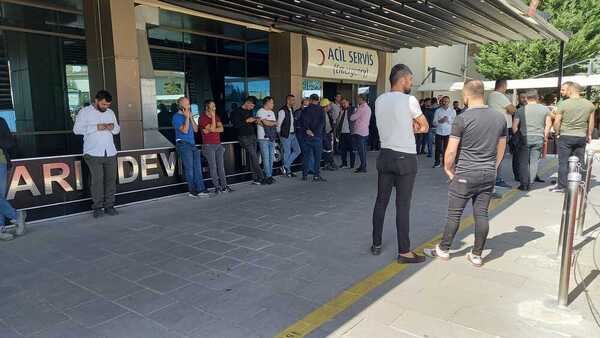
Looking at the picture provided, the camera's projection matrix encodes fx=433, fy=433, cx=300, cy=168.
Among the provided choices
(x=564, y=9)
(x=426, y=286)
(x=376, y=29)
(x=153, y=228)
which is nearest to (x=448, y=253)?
(x=426, y=286)

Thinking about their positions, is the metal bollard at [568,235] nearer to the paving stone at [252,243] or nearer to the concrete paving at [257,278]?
the concrete paving at [257,278]

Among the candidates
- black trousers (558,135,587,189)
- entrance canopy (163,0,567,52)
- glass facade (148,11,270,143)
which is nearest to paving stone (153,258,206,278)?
entrance canopy (163,0,567,52)

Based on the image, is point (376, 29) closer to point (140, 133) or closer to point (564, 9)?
point (140, 133)

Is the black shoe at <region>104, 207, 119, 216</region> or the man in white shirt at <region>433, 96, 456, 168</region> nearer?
the black shoe at <region>104, 207, 119, 216</region>

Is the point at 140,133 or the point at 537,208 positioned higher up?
the point at 140,133

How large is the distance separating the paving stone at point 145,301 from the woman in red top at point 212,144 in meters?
4.24

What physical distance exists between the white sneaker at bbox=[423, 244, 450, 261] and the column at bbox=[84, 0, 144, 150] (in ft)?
18.9

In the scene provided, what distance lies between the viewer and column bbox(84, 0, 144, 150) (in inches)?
298

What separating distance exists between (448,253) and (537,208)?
3.10 meters

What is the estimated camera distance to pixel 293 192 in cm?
794

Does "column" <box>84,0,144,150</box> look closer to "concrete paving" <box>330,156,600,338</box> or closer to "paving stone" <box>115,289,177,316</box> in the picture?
"paving stone" <box>115,289,177,316</box>

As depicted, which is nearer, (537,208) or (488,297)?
(488,297)

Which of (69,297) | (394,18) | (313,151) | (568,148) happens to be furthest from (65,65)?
(568,148)

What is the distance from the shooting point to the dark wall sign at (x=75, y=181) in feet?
19.1
